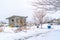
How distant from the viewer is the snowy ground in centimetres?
150

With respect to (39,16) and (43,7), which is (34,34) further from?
(43,7)

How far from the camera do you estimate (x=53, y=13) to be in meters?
1.60

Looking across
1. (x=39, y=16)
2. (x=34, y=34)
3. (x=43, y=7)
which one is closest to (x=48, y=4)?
(x=43, y=7)

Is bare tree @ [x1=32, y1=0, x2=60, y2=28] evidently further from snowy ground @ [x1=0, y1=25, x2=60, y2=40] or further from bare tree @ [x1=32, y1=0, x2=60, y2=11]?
snowy ground @ [x1=0, y1=25, x2=60, y2=40]

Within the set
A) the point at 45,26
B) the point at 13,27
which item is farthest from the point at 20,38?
the point at 45,26

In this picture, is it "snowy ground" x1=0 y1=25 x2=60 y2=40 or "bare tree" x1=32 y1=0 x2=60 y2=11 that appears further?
"bare tree" x1=32 y1=0 x2=60 y2=11

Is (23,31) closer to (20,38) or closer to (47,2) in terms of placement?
(20,38)

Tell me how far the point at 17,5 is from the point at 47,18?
1.79 feet

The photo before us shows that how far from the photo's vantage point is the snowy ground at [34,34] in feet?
4.92

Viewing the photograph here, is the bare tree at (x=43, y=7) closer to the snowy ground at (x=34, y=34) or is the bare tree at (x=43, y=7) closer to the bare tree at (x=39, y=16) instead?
the bare tree at (x=39, y=16)

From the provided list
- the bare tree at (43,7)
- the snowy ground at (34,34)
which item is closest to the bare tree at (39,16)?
the bare tree at (43,7)

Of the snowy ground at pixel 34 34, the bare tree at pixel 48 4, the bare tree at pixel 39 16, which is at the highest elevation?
the bare tree at pixel 48 4

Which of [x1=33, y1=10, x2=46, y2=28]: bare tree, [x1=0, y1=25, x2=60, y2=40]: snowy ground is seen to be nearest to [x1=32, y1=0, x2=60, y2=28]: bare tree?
[x1=33, y1=10, x2=46, y2=28]: bare tree

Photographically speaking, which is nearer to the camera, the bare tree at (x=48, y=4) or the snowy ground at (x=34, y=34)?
the snowy ground at (x=34, y=34)
